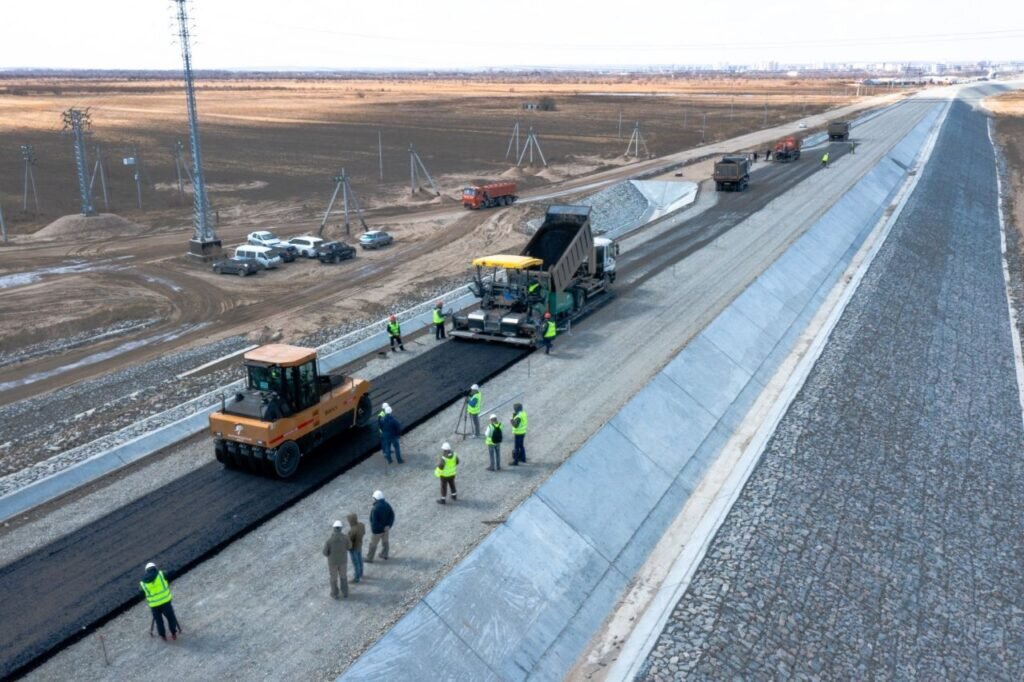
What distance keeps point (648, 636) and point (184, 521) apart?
9.13m

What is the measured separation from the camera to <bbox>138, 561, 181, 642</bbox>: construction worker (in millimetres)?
11641

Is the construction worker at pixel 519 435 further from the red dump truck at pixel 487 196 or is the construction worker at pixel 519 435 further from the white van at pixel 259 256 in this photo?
the red dump truck at pixel 487 196

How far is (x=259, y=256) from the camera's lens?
41250 mm

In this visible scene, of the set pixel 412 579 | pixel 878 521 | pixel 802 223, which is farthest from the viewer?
pixel 802 223

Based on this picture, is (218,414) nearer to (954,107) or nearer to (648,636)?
(648,636)

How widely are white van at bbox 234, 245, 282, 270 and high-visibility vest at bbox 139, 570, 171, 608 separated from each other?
31341mm

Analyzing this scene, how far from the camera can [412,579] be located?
13555mm

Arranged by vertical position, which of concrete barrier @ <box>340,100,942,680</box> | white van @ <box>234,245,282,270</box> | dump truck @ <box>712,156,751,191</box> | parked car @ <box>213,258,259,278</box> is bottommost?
concrete barrier @ <box>340,100,942,680</box>

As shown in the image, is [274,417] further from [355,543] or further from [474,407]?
[474,407]

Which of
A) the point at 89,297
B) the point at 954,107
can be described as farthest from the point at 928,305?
the point at 954,107

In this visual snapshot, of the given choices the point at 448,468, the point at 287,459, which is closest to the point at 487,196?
the point at 287,459

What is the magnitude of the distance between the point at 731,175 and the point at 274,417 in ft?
147

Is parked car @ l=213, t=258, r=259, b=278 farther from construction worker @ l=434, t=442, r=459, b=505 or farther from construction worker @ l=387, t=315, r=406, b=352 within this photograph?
construction worker @ l=434, t=442, r=459, b=505

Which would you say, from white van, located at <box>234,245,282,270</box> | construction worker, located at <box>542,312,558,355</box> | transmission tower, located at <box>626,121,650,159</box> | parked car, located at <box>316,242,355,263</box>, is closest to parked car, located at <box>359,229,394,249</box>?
parked car, located at <box>316,242,355,263</box>
